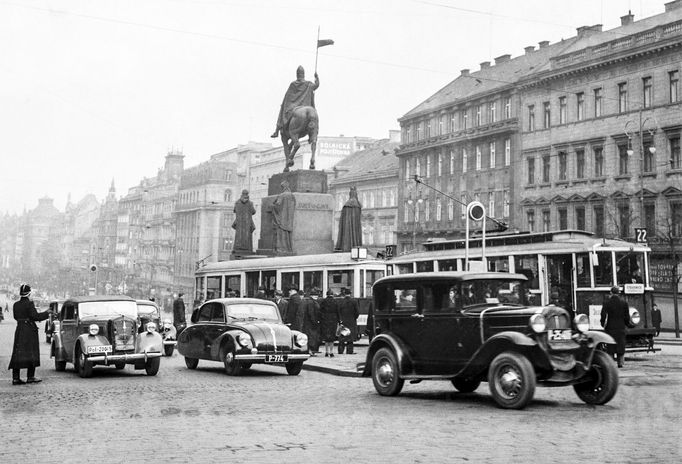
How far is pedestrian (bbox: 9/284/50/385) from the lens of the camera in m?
17.0

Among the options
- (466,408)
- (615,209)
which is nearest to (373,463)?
(466,408)

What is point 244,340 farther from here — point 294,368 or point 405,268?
point 405,268

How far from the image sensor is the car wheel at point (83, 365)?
18828 mm

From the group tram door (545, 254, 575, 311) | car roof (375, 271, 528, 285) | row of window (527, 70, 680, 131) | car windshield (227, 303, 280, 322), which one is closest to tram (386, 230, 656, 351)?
tram door (545, 254, 575, 311)

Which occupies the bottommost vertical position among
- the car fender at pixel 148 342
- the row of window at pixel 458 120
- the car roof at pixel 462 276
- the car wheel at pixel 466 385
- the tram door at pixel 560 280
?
the car wheel at pixel 466 385

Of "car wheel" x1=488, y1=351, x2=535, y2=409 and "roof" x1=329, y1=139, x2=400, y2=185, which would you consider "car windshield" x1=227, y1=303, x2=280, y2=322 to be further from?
"roof" x1=329, y1=139, x2=400, y2=185

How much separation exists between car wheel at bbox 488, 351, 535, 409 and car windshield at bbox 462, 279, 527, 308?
1.25 m

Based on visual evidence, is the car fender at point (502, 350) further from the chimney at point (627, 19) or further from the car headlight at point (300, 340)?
the chimney at point (627, 19)

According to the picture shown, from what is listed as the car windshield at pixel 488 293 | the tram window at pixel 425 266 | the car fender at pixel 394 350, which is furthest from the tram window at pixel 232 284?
the car windshield at pixel 488 293

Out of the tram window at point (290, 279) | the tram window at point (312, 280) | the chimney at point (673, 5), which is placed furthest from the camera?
the chimney at point (673, 5)

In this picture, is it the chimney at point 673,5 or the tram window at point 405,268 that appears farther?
the chimney at point 673,5

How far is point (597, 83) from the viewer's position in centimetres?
6028

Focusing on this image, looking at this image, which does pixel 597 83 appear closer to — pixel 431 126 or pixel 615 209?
pixel 615 209

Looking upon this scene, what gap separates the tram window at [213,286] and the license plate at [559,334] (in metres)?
22.0
